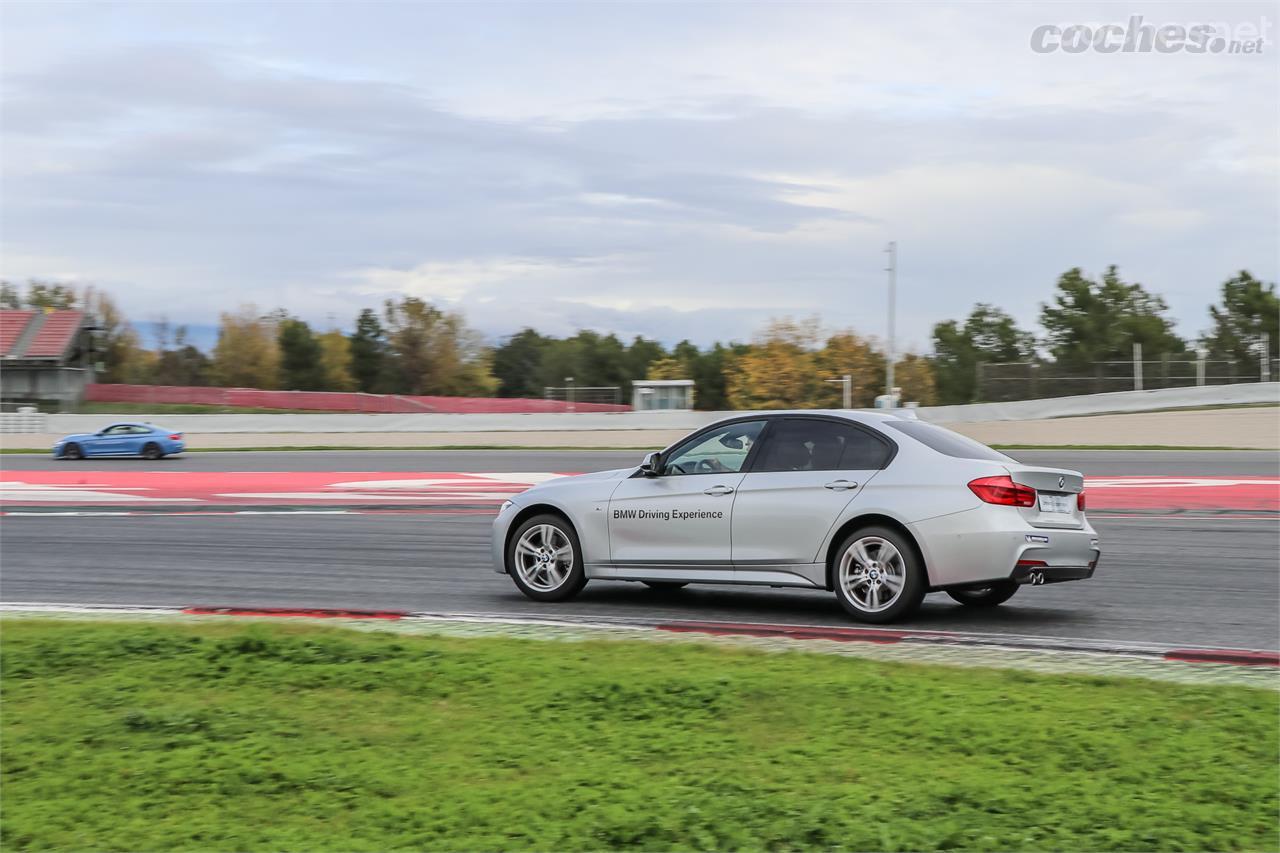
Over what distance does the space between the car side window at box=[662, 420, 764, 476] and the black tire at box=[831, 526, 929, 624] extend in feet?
3.61

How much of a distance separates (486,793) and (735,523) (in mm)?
4917

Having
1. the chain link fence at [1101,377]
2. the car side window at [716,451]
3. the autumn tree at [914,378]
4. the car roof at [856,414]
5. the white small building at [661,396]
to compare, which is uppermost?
the autumn tree at [914,378]

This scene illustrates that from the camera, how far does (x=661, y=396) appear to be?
48.5 meters

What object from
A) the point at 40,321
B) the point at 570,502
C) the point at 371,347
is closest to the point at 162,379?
the point at 371,347

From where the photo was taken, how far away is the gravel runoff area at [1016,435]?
34184 mm

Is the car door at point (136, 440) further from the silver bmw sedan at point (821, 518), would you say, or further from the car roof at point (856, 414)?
the car roof at point (856, 414)

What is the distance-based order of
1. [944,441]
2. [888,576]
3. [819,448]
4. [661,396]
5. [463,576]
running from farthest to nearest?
[661,396], [463,576], [819,448], [944,441], [888,576]

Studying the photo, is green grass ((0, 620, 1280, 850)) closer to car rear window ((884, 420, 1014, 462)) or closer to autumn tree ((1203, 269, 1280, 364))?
car rear window ((884, 420, 1014, 462))

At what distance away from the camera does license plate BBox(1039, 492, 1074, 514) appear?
29.3 feet

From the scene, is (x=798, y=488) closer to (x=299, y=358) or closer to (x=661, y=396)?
(x=661, y=396)

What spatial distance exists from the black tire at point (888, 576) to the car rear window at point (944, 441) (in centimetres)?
71

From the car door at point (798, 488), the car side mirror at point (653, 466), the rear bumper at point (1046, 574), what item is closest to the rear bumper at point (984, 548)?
the rear bumper at point (1046, 574)

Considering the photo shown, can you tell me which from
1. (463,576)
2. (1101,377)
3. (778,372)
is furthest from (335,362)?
(463,576)

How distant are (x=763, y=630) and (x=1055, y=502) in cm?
217
